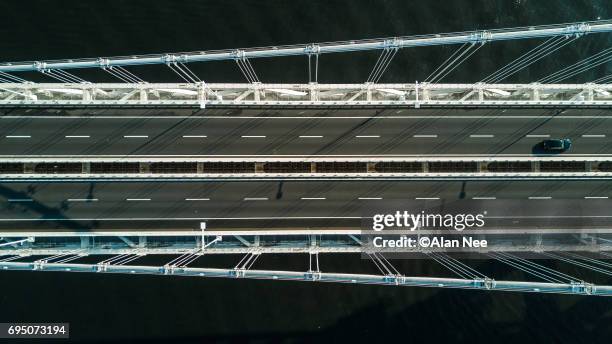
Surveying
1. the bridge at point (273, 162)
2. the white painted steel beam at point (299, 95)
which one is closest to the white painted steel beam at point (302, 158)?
the bridge at point (273, 162)

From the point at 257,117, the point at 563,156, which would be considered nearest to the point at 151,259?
the point at 257,117

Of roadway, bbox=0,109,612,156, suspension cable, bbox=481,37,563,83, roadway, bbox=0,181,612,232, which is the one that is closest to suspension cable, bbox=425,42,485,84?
suspension cable, bbox=481,37,563,83

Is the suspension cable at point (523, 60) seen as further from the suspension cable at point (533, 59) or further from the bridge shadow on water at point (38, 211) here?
the bridge shadow on water at point (38, 211)

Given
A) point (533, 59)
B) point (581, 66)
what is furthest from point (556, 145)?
point (581, 66)

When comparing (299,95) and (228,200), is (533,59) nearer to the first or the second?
(299,95)

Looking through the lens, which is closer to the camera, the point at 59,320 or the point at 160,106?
the point at 160,106

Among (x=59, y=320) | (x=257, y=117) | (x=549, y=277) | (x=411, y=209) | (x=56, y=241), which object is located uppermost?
(x=257, y=117)

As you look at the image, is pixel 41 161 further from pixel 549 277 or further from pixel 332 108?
pixel 549 277
